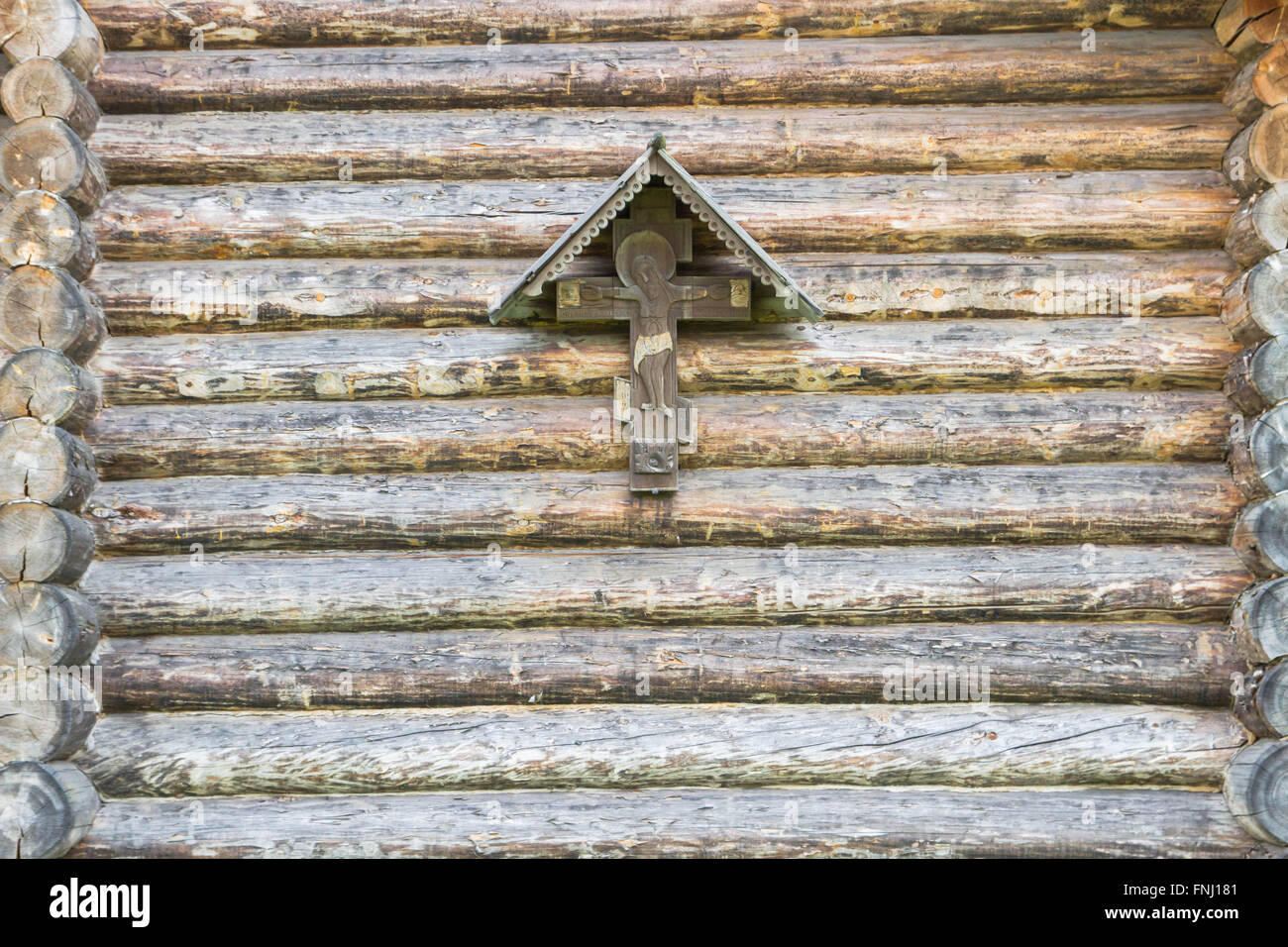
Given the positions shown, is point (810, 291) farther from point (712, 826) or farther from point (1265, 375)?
point (712, 826)

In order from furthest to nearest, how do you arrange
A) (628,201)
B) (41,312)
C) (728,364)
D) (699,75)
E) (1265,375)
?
(699,75) < (728,364) < (41,312) < (1265,375) < (628,201)

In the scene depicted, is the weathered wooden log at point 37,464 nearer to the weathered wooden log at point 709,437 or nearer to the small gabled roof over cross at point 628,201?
the weathered wooden log at point 709,437

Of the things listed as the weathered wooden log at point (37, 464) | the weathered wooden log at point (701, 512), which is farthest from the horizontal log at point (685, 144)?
the weathered wooden log at point (701, 512)

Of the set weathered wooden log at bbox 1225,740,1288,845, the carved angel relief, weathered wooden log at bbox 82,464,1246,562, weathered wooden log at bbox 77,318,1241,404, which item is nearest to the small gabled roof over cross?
the carved angel relief

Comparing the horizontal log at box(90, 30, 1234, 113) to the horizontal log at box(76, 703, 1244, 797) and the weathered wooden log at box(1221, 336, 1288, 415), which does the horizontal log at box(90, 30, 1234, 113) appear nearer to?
the weathered wooden log at box(1221, 336, 1288, 415)

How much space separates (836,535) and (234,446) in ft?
10.3

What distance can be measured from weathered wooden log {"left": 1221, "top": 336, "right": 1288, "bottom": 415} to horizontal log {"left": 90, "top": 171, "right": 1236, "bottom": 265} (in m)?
0.71

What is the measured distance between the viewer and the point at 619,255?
174 inches

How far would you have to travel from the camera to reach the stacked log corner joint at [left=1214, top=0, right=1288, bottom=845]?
4.22m

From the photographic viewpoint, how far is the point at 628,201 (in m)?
4.15

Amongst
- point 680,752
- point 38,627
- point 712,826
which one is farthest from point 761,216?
point 38,627

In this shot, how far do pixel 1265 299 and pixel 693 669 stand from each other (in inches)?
134

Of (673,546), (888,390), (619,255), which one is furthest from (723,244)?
(673,546)

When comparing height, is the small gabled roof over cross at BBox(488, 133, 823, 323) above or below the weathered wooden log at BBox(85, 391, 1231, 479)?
above
